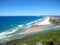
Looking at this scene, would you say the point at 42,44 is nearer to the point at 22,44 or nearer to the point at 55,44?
the point at 55,44

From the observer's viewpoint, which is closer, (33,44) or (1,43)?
(33,44)

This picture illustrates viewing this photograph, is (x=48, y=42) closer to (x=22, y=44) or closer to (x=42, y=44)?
(x=42, y=44)

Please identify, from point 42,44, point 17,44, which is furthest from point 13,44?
point 42,44

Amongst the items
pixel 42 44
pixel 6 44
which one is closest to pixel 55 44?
pixel 42 44

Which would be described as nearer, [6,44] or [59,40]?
[59,40]

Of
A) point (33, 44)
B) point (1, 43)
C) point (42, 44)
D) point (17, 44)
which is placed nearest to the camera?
point (42, 44)

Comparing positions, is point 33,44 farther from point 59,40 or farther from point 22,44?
point 59,40

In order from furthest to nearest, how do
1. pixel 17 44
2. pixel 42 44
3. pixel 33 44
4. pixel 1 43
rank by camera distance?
pixel 1 43, pixel 17 44, pixel 33 44, pixel 42 44
